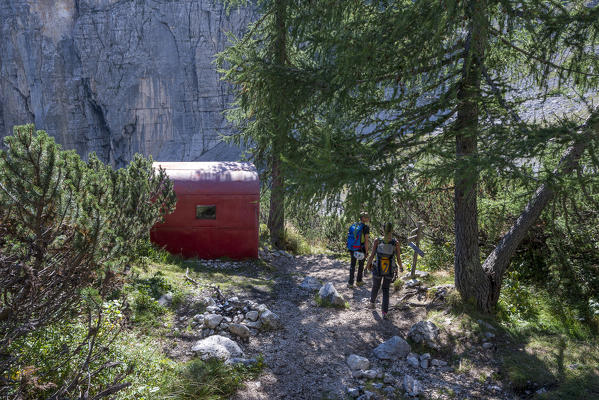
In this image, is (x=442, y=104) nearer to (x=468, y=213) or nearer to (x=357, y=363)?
(x=468, y=213)

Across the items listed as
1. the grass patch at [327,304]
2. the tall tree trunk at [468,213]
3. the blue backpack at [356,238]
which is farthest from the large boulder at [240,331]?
the tall tree trunk at [468,213]

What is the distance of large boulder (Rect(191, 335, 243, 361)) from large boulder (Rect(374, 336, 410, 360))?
74.5 inches

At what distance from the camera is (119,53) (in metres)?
44.2

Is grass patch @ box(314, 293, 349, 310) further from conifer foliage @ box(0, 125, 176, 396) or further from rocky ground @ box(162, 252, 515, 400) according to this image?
conifer foliage @ box(0, 125, 176, 396)

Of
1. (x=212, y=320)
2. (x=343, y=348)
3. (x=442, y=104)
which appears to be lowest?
(x=343, y=348)

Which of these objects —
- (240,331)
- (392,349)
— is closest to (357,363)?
(392,349)

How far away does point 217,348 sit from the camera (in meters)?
4.64

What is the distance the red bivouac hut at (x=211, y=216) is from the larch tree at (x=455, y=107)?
4.50 meters

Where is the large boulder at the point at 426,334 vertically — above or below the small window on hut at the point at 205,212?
below

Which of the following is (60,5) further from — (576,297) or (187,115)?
(576,297)

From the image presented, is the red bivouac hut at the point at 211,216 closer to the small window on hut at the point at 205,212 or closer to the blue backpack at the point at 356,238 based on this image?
the small window on hut at the point at 205,212

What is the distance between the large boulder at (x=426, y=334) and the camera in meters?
5.49

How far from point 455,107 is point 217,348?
4544 millimetres

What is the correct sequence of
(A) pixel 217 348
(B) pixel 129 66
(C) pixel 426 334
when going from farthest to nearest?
(B) pixel 129 66 < (C) pixel 426 334 < (A) pixel 217 348
